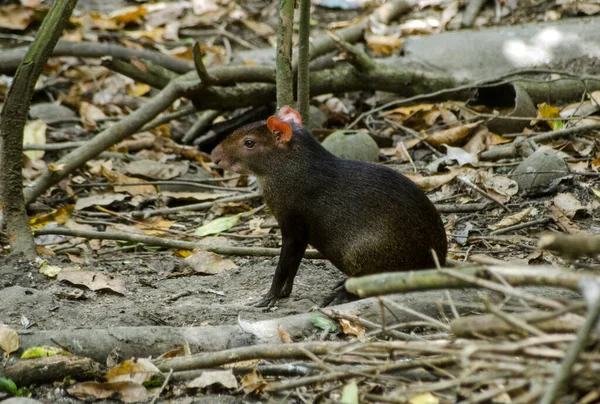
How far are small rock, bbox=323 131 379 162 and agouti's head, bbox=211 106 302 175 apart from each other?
154cm

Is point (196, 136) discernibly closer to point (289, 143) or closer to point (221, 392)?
point (289, 143)

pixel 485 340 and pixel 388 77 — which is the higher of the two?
pixel 485 340

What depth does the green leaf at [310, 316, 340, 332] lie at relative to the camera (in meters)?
3.70

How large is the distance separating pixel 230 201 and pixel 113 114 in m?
2.89

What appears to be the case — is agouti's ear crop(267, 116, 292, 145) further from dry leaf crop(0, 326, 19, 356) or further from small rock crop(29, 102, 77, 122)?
small rock crop(29, 102, 77, 122)

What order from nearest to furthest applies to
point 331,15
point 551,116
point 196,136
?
point 551,116 < point 196,136 < point 331,15

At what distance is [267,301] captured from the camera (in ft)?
13.9

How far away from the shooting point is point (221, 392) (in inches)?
125

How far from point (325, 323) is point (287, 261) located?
0.70 m

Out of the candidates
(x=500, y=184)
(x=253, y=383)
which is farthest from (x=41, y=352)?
(x=500, y=184)

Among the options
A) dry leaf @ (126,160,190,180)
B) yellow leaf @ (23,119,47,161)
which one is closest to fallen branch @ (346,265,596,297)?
dry leaf @ (126,160,190,180)

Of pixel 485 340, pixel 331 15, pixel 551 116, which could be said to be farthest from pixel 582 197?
pixel 331 15

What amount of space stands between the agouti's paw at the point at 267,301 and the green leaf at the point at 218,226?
137cm

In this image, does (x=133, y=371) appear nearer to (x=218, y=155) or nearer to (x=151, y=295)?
(x=151, y=295)
